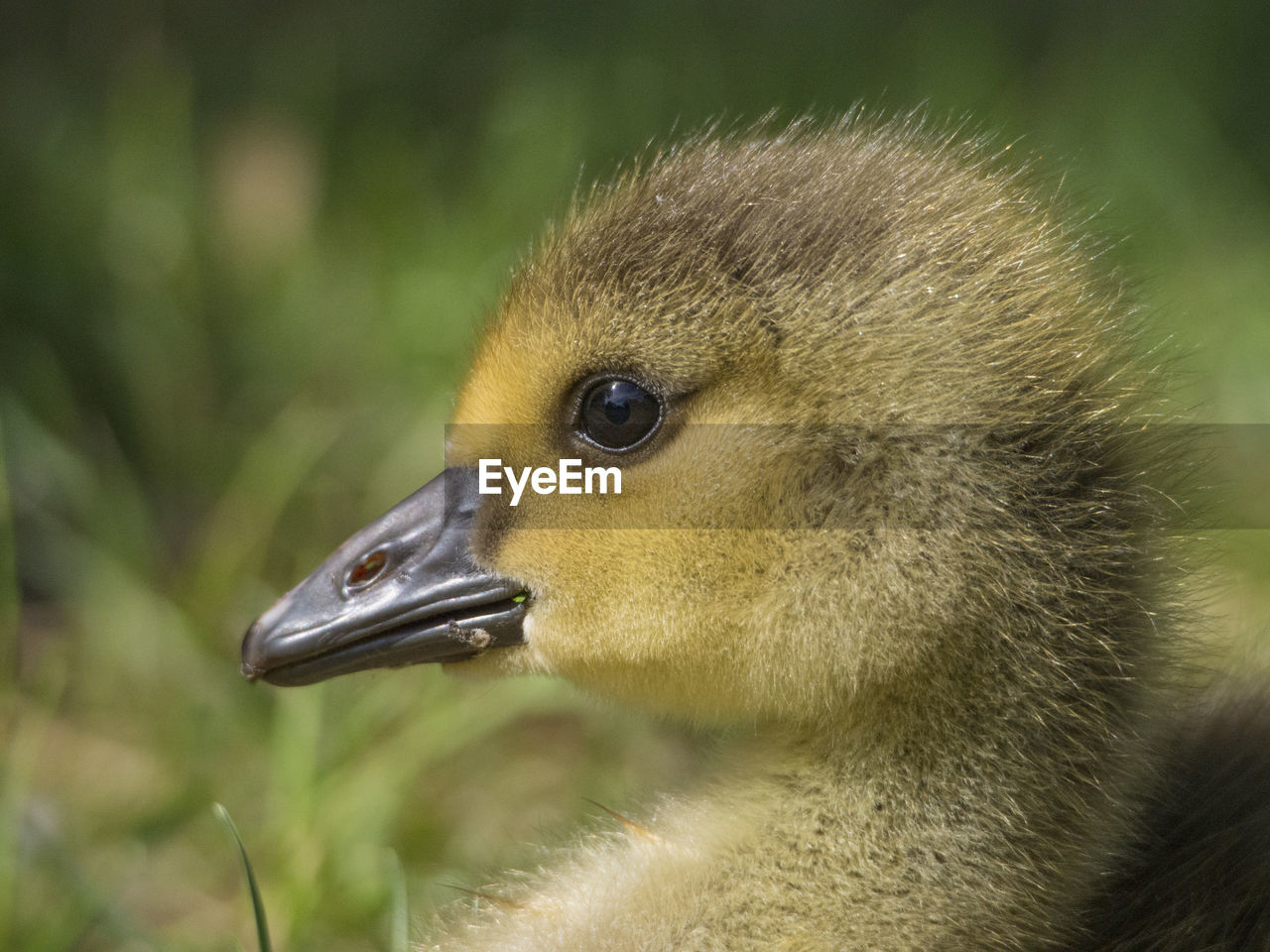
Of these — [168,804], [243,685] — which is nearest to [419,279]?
[243,685]

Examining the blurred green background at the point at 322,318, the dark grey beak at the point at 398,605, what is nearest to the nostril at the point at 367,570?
the dark grey beak at the point at 398,605

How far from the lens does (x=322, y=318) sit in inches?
120

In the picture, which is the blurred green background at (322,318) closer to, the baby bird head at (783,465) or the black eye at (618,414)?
the baby bird head at (783,465)

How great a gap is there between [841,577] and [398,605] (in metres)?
0.46

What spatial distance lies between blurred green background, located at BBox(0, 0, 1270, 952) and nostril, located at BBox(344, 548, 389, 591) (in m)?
0.36

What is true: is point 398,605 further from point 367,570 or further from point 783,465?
point 783,465

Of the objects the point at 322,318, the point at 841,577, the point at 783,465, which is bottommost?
the point at 841,577

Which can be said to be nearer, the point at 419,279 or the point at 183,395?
the point at 183,395

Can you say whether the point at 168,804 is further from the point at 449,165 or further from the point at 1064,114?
the point at 1064,114

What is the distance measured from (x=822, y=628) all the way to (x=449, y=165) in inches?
93.8

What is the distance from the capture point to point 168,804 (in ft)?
6.44

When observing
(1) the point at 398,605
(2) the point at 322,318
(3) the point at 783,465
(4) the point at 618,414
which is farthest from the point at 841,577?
(2) the point at 322,318

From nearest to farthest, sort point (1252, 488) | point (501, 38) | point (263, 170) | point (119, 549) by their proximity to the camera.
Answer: point (119, 549) → point (1252, 488) → point (263, 170) → point (501, 38)

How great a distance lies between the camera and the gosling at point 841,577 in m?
1.33
